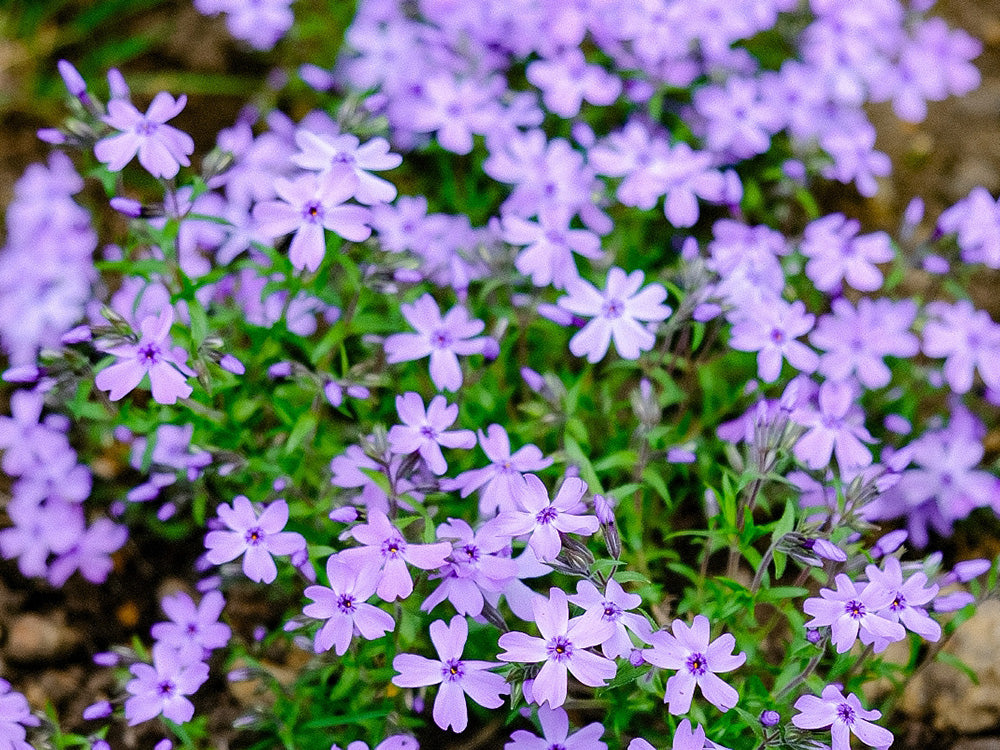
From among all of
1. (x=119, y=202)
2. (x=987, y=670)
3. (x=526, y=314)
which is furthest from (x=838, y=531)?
(x=119, y=202)

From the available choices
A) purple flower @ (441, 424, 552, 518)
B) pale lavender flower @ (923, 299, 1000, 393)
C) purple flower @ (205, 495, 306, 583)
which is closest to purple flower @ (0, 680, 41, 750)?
purple flower @ (205, 495, 306, 583)

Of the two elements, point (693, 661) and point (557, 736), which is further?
point (557, 736)

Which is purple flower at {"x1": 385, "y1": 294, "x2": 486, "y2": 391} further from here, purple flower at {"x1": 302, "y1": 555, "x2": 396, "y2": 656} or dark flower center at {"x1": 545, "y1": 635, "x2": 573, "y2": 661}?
dark flower center at {"x1": 545, "y1": 635, "x2": 573, "y2": 661}

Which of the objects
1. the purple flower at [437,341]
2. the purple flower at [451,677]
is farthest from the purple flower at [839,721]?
the purple flower at [437,341]

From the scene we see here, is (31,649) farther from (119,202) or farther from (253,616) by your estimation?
(119,202)

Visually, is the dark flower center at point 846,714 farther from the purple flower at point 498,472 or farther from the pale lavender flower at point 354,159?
the pale lavender flower at point 354,159

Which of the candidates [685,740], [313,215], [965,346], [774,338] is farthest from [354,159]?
[965,346]

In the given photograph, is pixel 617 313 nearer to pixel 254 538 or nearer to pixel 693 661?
pixel 693 661
